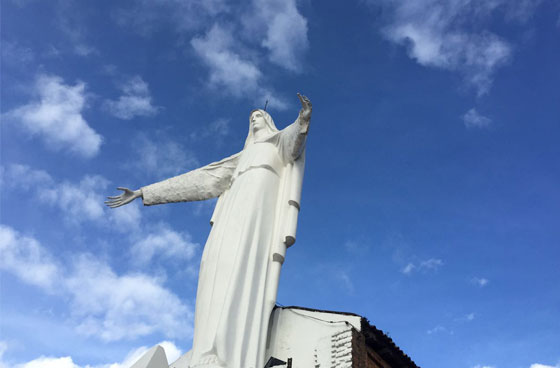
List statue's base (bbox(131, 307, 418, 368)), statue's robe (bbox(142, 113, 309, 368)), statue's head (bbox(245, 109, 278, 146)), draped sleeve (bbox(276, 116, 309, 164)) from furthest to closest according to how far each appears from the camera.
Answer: statue's head (bbox(245, 109, 278, 146)) → draped sleeve (bbox(276, 116, 309, 164)) → statue's base (bbox(131, 307, 418, 368)) → statue's robe (bbox(142, 113, 309, 368))

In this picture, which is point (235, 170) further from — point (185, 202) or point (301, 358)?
point (301, 358)

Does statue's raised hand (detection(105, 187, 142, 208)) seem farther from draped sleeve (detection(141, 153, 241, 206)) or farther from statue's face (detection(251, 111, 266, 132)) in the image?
statue's face (detection(251, 111, 266, 132))

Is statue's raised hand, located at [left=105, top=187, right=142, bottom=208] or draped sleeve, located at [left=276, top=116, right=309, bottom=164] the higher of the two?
draped sleeve, located at [left=276, top=116, right=309, bottom=164]

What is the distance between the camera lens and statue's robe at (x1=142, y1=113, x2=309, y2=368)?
9578 mm

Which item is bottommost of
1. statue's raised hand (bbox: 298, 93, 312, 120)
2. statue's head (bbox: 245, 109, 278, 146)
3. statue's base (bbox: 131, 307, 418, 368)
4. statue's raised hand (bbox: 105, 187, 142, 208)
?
statue's base (bbox: 131, 307, 418, 368)

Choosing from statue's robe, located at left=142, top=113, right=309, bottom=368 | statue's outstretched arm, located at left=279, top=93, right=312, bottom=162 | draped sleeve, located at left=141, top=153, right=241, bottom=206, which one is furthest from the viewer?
draped sleeve, located at left=141, top=153, right=241, bottom=206

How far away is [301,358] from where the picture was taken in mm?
10398

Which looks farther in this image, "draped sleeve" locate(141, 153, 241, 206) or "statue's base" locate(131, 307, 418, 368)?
"draped sleeve" locate(141, 153, 241, 206)

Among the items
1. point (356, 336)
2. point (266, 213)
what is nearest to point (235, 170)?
point (266, 213)

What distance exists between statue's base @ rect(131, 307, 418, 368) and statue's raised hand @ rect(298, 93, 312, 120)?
13.0ft

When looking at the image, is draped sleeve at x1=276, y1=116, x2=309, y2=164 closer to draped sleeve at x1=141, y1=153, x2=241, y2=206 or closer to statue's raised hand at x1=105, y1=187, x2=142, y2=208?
draped sleeve at x1=141, y1=153, x2=241, y2=206

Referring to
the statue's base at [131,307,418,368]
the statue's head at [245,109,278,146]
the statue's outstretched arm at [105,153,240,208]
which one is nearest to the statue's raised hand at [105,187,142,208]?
the statue's outstretched arm at [105,153,240,208]

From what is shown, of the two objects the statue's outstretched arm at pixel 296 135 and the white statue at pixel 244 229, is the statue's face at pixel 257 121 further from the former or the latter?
the statue's outstretched arm at pixel 296 135

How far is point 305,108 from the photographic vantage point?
1104 centimetres
